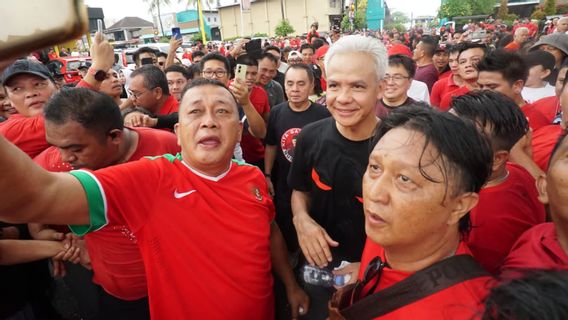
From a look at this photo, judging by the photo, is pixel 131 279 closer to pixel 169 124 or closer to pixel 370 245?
pixel 370 245

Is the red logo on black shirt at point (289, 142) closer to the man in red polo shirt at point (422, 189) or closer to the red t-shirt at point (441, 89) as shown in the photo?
the man in red polo shirt at point (422, 189)

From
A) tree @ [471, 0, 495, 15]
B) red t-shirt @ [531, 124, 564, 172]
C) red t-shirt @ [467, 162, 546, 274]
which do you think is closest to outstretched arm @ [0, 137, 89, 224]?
red t-shirt @ [467, 162, 546, 274]

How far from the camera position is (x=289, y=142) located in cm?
354

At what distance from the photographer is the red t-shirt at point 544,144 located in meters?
2.41

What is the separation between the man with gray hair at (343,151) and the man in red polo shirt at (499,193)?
0.56m

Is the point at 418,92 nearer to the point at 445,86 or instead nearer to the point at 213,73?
the point at 445,86

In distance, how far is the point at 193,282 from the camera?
162 centimetres

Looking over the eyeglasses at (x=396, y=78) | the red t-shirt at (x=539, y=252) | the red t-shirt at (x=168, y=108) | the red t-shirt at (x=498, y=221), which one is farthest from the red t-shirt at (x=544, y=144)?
the red t-shirt at (x=168, y=108)

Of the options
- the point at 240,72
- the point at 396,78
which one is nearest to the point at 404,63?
the point at 396,78

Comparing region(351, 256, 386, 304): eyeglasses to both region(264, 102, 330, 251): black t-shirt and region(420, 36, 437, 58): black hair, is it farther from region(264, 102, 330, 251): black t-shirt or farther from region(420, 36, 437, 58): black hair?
region(420, 36, 437, 58): black hair

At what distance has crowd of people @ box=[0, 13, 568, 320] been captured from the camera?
1112 mm

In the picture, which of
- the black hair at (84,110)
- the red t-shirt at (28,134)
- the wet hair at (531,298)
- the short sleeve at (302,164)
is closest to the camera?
the wet hair at (531,298)

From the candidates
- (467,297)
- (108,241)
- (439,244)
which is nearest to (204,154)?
(108,241)

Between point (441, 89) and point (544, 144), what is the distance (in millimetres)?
2873
